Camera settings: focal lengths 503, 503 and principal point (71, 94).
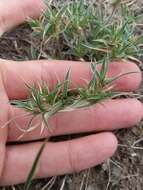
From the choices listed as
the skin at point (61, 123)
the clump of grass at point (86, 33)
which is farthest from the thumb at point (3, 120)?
the clump of grass at point (86, 33)

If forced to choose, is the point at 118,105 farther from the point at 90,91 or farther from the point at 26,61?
the point at 26,61

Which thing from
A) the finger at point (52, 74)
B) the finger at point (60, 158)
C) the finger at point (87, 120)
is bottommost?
the finger at point (60, 158)

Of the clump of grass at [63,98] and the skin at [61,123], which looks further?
the skin at [61,123]

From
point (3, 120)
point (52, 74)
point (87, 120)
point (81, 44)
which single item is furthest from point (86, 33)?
point (3, 120)

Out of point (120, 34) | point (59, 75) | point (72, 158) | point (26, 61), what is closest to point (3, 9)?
point (26, 61)

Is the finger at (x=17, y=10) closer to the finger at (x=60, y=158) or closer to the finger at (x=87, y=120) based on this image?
the finger at (x=87, y=120)

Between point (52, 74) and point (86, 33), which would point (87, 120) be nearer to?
point (52, 74)

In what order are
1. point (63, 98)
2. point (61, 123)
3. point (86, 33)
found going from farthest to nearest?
point (86, 33) → point (61, 123) → point (63, 98)

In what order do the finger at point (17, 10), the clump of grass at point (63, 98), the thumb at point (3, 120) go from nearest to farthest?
the clump of grass at point (63, 98) < the thumb at point (3, 120) < the finger at point (17, 10)

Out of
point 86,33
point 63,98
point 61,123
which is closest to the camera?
point 63,98
